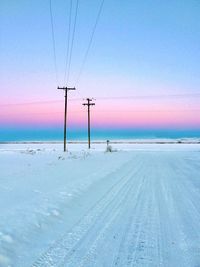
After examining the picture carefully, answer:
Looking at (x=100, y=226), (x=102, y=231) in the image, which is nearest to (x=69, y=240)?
(x=102, y=231)

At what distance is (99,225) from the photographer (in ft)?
18.6

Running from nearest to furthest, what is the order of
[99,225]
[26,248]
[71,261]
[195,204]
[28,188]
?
[71,261], [26,248], [99,225], [195,204], [28,188]

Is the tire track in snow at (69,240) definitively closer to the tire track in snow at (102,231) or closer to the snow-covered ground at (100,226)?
the snow-covered ground at (100,226)

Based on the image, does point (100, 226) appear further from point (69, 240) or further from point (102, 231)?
point (69, 240)

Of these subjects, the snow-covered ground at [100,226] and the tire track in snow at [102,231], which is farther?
the snow-covered ground at [100,226]

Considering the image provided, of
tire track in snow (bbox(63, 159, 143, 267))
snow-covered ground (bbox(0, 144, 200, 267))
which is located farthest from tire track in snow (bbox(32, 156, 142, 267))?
tire track in snow (bbox(63, 159, 143, 267))

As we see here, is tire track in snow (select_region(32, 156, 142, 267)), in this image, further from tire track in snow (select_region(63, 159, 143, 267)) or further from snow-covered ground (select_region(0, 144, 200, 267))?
tire track in snow (select_region(63, 159, 143, 267))

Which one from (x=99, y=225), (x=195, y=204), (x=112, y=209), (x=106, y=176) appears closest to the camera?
(x=99, y=225)

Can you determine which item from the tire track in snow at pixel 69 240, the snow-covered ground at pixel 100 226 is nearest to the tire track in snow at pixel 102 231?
the snow-covered ground at pixel 100 226

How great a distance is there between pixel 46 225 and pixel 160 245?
2316 millimetres

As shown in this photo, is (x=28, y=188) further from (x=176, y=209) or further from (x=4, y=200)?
(x=176, y=209)

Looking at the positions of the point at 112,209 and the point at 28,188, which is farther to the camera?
the point at 28,188

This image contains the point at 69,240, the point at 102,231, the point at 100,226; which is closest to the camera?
the point at 69,240

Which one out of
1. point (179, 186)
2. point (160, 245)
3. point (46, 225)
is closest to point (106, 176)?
point (179, 186)
